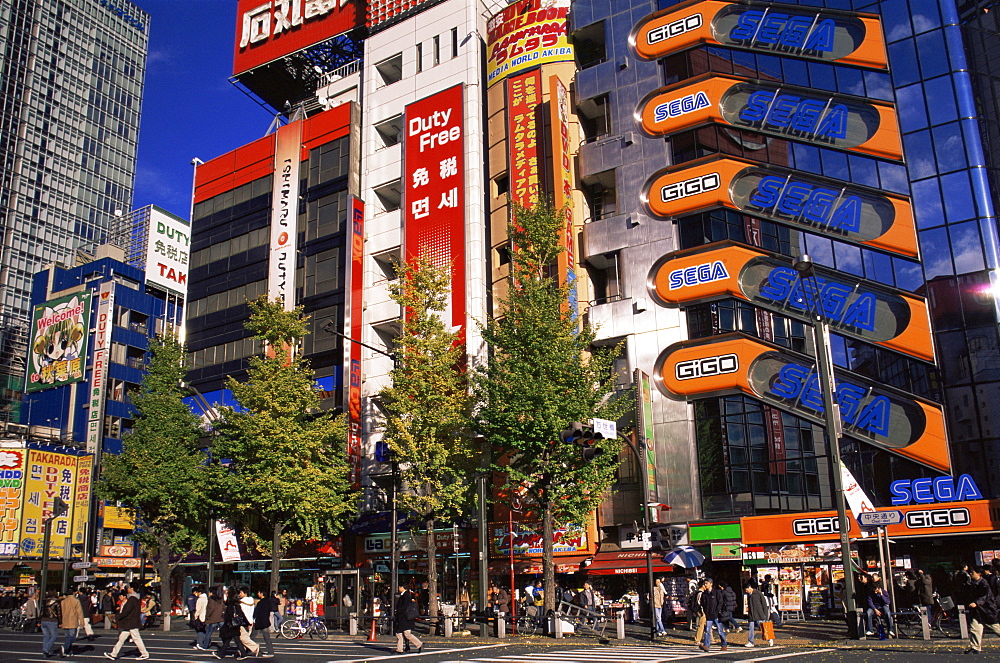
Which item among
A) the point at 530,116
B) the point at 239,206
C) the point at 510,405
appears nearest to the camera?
the point at 510,405

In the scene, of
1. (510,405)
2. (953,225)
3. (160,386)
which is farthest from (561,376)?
(160,386)

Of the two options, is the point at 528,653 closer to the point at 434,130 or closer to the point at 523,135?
the point at 523,135

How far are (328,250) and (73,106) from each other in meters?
84.7

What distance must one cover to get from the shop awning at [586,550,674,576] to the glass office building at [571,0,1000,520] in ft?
6.54

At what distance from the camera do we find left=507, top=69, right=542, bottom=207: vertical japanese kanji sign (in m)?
37.0

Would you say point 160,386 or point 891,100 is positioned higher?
point 891,100

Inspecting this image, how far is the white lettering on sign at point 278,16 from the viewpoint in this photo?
51844 mm

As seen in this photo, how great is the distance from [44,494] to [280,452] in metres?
31.1

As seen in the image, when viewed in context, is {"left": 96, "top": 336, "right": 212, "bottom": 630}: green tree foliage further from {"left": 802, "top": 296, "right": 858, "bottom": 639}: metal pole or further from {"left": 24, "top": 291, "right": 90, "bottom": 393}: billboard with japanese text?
{"left": 24, "top": 291, "right": 90, "bottom": 393}: billboard with japanese text

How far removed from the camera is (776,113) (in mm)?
33125

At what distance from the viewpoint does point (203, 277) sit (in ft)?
171

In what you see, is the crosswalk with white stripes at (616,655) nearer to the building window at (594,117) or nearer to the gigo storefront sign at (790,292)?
the gigo storefront sign at (790,292)

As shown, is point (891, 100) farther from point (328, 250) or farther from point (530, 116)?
point (328, 250)

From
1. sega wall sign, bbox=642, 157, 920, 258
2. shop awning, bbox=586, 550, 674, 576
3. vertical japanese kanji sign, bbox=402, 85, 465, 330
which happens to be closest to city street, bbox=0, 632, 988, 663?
shop awning, bbox=586, 550, 674, 576
